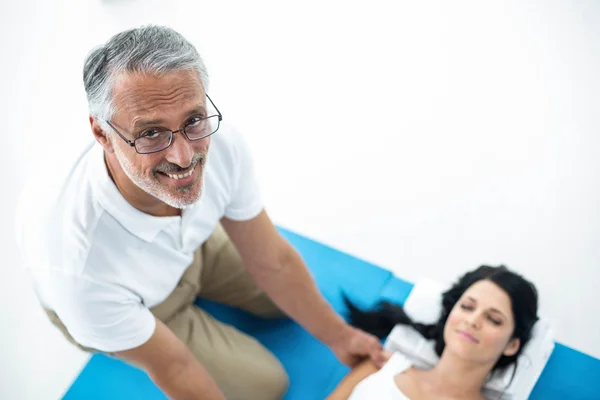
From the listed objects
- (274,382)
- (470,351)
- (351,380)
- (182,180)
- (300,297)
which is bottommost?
(274,382)

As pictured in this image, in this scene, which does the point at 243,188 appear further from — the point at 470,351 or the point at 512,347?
the point at 512,347

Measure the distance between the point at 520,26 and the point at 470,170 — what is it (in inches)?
40.1

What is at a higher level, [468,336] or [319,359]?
[468,336]

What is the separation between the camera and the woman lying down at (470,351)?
1968mm

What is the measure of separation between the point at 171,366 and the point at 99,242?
40cm

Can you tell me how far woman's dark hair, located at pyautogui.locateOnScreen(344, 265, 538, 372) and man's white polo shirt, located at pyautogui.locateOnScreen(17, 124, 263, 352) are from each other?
815mm

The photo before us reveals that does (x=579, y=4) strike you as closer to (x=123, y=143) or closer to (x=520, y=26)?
(x=520, y=26)

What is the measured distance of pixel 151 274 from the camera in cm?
176

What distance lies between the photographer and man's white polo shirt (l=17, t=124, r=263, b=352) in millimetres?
1534

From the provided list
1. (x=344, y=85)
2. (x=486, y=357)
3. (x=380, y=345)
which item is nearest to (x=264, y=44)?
(x=344, y=85)

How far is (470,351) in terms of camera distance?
77.1 inches

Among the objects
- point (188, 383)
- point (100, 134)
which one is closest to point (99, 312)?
point (188, 383)

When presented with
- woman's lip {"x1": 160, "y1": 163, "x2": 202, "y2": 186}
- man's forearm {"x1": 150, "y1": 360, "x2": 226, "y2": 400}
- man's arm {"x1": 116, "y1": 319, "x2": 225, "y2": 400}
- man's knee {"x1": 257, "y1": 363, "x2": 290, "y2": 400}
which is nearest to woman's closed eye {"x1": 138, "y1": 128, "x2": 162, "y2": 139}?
woman's lip {"x1": 160, "y1": 163, "x2": 202, "y2": 186}

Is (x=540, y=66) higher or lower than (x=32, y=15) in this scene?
higher
